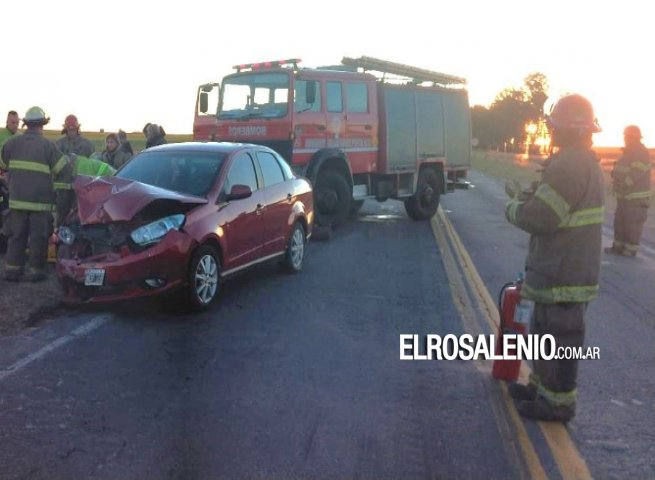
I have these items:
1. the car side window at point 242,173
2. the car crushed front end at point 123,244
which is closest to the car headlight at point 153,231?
the car crushed front end at point 123,244

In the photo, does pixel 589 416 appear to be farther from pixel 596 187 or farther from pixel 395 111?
pixel 395 111

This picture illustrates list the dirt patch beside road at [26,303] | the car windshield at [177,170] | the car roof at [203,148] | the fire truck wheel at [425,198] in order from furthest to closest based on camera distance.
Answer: the fire truck wheel at [425,198] → the car roof at [203,148] → the car windshield at [177,170] → the dirt patch beside road at [26,303]

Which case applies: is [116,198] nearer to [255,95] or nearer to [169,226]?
[169,226]

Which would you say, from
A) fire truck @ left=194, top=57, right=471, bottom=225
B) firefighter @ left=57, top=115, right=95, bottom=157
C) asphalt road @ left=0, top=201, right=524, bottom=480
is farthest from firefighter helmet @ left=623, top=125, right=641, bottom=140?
firefighter @ left=57, top=115, right=95, bottom=157

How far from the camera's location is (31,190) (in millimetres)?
8297

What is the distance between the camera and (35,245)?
8.42 meters

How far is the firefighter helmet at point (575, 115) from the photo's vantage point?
4488mm

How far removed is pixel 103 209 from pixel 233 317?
1607 millimetres

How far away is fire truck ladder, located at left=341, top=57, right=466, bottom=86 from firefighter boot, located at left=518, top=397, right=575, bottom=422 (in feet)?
34.2

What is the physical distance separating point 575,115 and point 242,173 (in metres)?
4.56

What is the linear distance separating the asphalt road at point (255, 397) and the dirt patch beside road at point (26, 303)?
0.25m

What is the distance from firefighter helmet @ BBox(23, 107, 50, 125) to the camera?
8242mm

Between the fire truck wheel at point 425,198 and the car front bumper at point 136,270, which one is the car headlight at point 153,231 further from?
the fire truck wheel at point 425,198

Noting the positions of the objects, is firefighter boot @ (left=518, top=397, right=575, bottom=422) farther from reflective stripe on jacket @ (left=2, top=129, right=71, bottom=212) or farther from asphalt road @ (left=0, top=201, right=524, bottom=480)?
reflective stripe on jacket @ (left=2, top=129, right=71, bottom=212)
